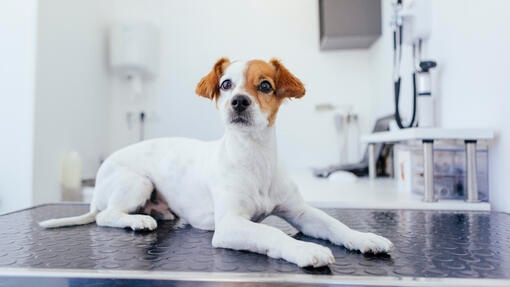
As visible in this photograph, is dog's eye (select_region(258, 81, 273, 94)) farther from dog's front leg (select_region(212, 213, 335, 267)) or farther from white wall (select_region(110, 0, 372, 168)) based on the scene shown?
white wall (select_region(110, 0, 372, 168))

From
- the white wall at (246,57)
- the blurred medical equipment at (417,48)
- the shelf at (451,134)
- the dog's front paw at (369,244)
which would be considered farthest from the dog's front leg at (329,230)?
Result: the white wall at (246,57)

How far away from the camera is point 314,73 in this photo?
268cm

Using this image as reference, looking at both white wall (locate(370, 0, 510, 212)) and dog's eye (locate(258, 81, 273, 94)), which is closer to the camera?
dog's eye (locate(258, 81, 273, 94))

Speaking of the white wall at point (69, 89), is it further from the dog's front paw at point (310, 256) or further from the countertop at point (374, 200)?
the dog's front paw at point (310, 256)

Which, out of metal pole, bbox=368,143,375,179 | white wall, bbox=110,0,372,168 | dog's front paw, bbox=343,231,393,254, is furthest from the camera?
white wall, bbox=110,0,372,168

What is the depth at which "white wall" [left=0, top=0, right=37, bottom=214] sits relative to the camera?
6.02 feet

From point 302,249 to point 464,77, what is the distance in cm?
103

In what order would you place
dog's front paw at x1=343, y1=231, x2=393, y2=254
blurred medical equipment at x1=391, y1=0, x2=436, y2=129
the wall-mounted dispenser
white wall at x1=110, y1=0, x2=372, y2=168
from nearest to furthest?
dog's front paw at x1=343, y1=231, x2=393, y2=254 → blurred medical equipment at x1=391, y1=0, x2=436, y2=129 → the wall-mounted dispenser → white wall at x1=110, y1=0, x2=372, y2=168

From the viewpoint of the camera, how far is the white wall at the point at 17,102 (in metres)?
1.83

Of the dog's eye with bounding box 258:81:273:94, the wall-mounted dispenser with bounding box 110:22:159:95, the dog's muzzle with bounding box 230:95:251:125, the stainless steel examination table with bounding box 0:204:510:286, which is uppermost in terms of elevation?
the wall-mounted dispenser with bounding box 110:22:159:95

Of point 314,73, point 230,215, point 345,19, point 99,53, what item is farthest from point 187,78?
point 230,215

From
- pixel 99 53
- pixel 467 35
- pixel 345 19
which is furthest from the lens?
pixel 99 53

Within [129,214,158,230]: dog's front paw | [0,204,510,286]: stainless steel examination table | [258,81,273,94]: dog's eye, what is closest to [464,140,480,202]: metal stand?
[0,204,510,286]: stainless steel examination table

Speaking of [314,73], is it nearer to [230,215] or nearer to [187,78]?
[187,78]
